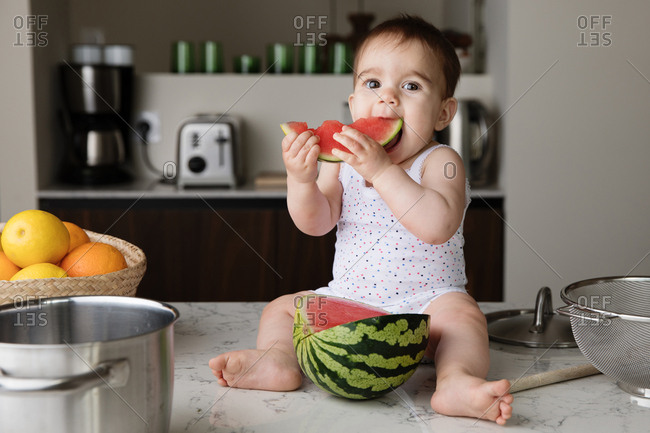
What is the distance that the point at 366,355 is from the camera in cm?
86

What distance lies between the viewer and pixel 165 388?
0.71 meters

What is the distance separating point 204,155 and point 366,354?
2.21m

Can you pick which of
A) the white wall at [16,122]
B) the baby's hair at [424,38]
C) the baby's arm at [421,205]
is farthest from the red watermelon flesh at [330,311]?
the white wall at [16,122]

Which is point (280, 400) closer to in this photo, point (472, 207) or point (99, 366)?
point (99, 366)

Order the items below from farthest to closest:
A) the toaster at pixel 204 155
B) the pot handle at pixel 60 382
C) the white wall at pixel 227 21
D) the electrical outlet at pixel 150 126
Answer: the white wall at pixel 227 21 → the electrical outlet at pixel 150 126 → the toaster at pixel 204 155 → the pot handle at pixel 60 382

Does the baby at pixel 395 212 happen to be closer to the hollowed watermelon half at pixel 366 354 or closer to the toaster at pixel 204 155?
the hollowed watermelon half at pixel 366 354

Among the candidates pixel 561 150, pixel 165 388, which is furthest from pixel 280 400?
pixel 561 150

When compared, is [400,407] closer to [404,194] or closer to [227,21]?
[404,194]

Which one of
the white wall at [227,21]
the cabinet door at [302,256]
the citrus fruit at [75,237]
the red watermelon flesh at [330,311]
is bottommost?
the cabinet door at [302,256]

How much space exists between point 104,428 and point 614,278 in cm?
73

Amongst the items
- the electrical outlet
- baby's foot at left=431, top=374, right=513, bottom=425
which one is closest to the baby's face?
baby's foot at left=431, top=374, right=513, bottom=425

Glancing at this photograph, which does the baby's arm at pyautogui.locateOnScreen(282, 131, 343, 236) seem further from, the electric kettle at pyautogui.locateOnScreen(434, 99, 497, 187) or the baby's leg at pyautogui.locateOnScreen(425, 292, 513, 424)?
the electric kettle at pyautogui.locateOnScreen(434, 99, 497, 187)

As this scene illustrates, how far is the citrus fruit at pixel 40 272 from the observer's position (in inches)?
40.3
